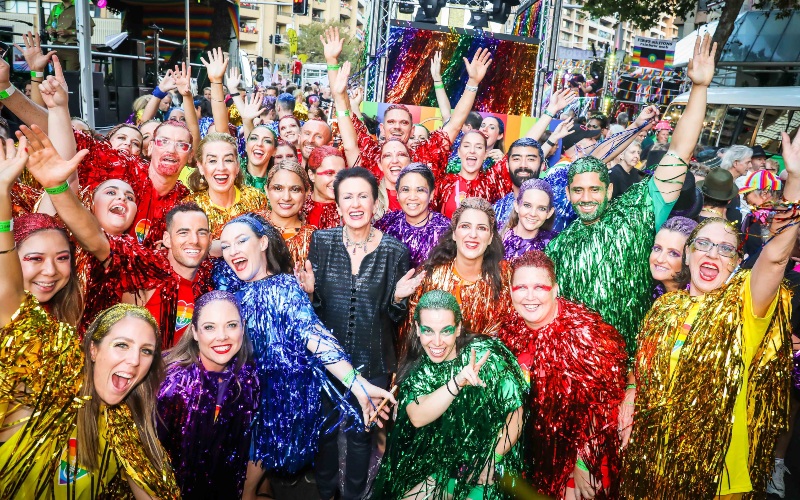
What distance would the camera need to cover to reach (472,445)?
2.93 metres

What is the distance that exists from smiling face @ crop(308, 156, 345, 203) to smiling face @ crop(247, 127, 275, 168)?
1.61 ft

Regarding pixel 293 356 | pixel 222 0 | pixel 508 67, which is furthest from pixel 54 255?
pixel 222 0

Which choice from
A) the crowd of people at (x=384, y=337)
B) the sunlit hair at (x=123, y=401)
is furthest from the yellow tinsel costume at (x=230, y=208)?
the sunlit hair at (x=123, y=401)

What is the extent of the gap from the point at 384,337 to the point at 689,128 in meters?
1.81

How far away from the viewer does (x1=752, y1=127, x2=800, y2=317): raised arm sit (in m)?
2.34

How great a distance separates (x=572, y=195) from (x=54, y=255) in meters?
2.48

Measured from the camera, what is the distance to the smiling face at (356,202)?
3.54 meters

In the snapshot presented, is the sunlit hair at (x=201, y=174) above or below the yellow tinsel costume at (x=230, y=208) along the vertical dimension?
above

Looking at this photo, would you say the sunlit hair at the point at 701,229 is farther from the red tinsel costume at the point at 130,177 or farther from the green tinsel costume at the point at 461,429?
the red tinsel costume at the point at 130,177

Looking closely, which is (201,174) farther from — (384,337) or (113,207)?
(384,337)

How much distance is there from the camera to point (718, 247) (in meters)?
2.81

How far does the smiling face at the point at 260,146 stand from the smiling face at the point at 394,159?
89 centimetres

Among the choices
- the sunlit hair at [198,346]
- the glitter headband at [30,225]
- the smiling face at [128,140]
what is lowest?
the sunlit hair at [198,346]

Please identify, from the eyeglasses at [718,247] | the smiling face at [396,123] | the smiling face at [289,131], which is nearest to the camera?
the eyeglasses at [718,247]
